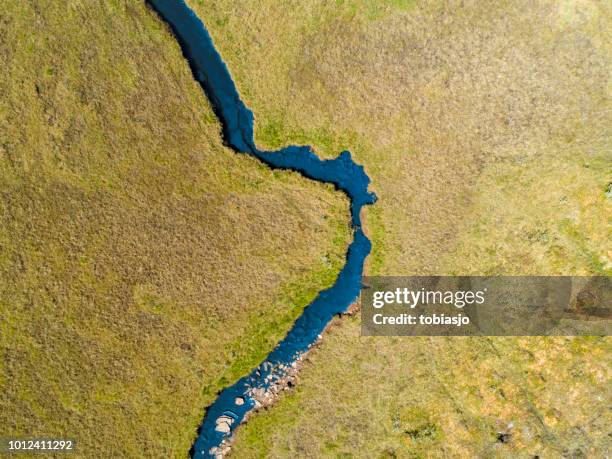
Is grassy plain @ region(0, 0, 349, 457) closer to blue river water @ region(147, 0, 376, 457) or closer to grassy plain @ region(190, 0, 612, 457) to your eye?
blue river water @ region(147, 0, 376, 457)

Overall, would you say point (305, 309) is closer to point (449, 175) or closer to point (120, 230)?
point (449, 175)

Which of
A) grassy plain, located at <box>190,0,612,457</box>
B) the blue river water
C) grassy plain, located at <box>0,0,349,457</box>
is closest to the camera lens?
grassy plain, located at <box>190,0,612,457</box>

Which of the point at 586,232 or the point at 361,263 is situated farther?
the point at 361,263

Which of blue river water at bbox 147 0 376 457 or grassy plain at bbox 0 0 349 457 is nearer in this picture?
grassy plain at bbox 0 0 349 457

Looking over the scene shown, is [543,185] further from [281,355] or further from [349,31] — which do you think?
[281,355]

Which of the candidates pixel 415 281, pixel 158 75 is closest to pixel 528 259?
pixel 415 281

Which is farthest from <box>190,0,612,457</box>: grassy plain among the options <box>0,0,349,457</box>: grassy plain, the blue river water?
<box>0,0,349,457</box>: grassy plain

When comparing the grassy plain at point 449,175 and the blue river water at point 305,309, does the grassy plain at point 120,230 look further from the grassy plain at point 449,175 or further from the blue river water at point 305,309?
the grassy plain at point 449,175
